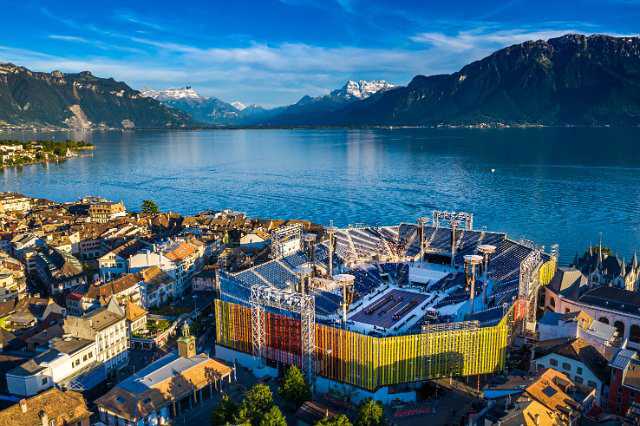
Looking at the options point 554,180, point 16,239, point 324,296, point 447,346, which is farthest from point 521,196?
point 16,239

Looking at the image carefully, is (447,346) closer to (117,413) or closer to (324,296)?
(324,296)

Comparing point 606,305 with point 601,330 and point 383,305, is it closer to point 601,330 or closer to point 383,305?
point 601,330

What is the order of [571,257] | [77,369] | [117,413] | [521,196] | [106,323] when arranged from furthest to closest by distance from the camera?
1. [521,196]
2. [571,257]
3. [106,323]
4. [77,369]
5. [117,413]

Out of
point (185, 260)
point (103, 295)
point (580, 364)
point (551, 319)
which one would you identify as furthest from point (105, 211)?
point (580, 364)

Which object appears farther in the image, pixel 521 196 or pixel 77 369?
pixel 521 196

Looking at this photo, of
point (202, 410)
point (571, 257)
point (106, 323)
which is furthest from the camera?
point (571, 257)

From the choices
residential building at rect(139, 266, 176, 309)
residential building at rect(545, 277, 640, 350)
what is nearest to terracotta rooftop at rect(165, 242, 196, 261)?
residential building at rect(139, 266, 176, 309)

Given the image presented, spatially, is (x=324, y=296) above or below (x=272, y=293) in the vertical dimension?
below

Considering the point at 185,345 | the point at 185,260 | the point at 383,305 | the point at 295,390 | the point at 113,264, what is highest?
the point at 185,260
